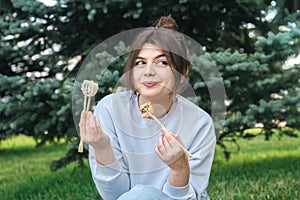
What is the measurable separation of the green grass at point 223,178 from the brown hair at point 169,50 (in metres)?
1.13

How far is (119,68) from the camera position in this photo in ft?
10.6

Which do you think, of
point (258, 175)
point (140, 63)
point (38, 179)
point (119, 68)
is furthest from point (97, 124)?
point (38, 179)

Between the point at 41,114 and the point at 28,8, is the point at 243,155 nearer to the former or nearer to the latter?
the point at 41,114

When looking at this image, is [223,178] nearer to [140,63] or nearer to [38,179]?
[38,179]

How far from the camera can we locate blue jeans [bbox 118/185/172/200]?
1.70m

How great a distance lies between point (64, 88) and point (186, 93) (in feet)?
5.11

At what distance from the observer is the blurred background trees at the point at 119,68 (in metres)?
3.38

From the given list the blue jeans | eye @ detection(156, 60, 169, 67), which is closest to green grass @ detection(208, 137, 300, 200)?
the blue jeans

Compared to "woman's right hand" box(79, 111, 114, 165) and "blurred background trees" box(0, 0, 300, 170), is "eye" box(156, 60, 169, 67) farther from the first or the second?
"blurred background trees" box(0, 0, 300, 170)

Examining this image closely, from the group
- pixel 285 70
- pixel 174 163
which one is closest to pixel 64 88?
pixel 285 70

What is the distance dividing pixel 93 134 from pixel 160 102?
0.33m

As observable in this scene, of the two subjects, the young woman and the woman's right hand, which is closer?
the woman's right hand

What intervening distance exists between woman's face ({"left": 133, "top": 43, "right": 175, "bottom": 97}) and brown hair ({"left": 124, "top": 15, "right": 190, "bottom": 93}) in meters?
Answer: 0.02

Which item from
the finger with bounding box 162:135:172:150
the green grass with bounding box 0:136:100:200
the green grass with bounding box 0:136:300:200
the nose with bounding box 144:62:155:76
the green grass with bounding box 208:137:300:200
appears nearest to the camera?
the finger with bounding box 162:135:172:150
